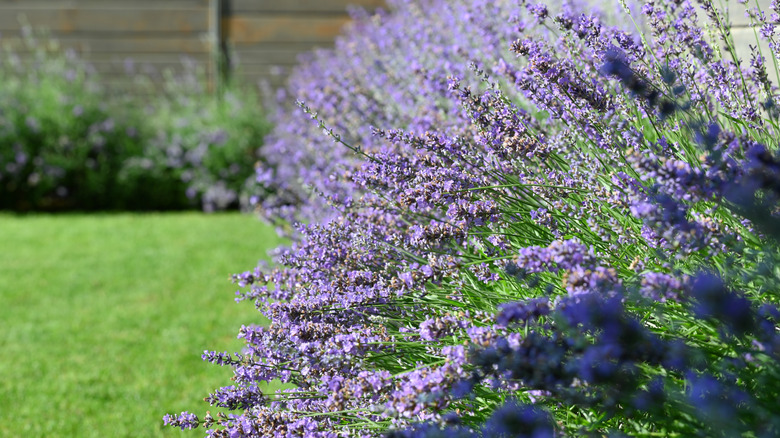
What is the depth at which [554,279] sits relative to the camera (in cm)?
164

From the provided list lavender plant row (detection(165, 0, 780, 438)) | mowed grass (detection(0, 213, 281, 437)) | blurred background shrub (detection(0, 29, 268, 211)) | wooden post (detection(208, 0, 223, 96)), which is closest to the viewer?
lavender plant row (detection(165, 0, 780, 438))

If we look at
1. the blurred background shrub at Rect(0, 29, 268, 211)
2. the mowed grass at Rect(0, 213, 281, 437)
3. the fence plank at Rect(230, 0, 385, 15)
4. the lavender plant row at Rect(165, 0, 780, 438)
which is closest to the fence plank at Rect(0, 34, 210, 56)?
the fence plank at Rect(230, 0, 385, 15)

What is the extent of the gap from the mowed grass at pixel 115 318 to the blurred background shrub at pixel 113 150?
0.67 m

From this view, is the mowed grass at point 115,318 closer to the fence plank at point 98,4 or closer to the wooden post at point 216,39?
the wooden post at point 216,39

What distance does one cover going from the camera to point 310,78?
244 inches

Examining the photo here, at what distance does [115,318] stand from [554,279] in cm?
331

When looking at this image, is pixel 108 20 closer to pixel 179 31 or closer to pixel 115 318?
pixel 179 31

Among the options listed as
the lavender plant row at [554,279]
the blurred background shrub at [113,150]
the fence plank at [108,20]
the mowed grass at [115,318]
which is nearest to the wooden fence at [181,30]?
the fence plank at [108,20]

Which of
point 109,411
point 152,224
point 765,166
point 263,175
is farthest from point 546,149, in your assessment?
point 152,224

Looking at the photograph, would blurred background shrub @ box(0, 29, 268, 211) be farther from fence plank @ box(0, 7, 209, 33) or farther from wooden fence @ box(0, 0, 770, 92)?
fence plank @ box(0, 7, 209, 33)

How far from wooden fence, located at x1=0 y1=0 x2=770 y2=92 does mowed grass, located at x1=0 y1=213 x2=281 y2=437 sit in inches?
94.5

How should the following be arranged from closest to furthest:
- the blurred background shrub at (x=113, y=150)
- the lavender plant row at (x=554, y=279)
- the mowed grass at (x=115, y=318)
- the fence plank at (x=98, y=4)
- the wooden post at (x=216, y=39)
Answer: the lavender plant row at (x=554, y=279)
the mowed grass at (x=115, y=318)
the blurred background shrub at (x=113, y=150)
the wooden post at (x=216, y=39)
the fence plank at (x=98, y=4)

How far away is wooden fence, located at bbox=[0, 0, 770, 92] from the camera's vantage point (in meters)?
8.54

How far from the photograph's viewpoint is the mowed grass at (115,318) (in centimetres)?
310
